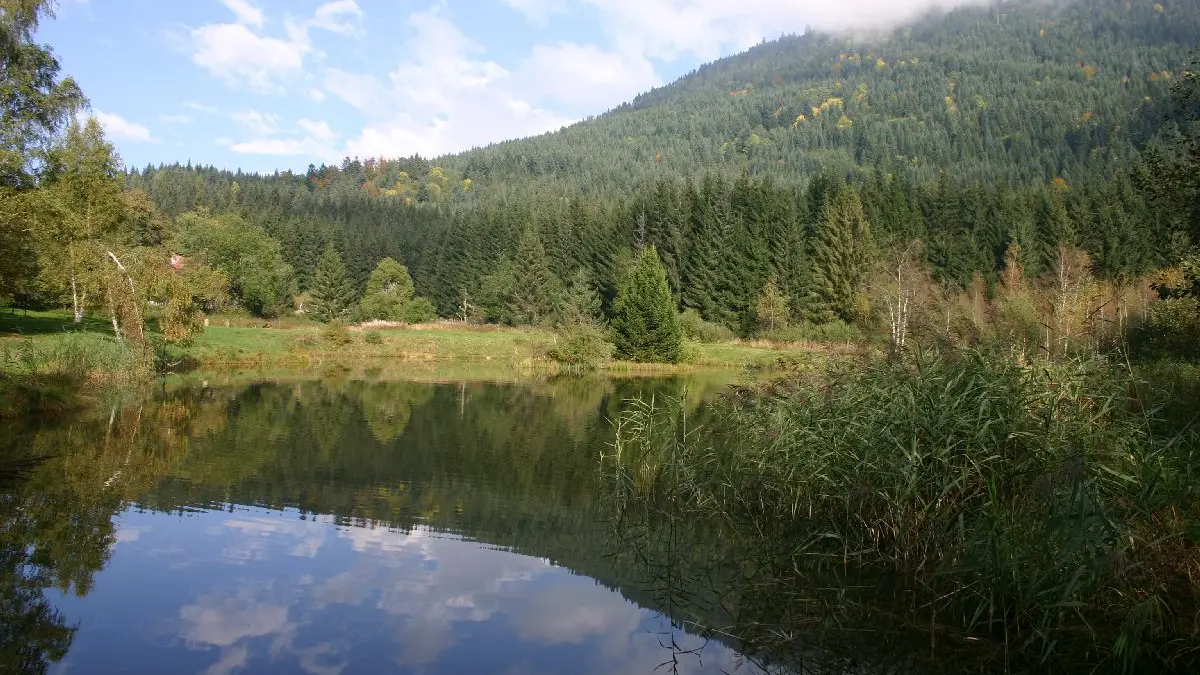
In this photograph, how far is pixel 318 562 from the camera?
9.16 metres

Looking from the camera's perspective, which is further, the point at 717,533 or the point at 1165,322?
the point at 1165,322

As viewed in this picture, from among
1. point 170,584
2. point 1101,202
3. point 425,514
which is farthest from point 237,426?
point 1101,202

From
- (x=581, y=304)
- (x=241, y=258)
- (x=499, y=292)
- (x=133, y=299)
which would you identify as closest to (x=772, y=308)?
(x=581, y=304)

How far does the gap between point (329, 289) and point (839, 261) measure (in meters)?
45.5

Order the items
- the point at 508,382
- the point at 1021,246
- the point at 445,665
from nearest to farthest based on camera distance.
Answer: the point at 445,665 < the point at 508,382 < the point at 1021,246

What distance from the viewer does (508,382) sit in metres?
36.2

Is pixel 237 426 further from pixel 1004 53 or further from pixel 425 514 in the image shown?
pixel 1004 53

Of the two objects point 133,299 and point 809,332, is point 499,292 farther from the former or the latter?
point 133,299

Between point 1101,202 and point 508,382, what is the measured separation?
49668 mm

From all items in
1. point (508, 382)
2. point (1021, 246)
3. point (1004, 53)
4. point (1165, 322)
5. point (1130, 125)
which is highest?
point (1004, 53)

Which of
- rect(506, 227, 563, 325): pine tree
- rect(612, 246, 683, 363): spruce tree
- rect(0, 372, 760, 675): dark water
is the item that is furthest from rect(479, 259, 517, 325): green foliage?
rect(0, 372, 760, 675): dark water

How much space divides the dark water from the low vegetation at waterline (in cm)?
147

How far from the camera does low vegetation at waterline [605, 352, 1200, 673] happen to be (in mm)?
5887

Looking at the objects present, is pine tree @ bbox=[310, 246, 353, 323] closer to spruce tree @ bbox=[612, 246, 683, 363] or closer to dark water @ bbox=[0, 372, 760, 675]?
spruce tree @ bbox=[612, 246, 683, 363]
